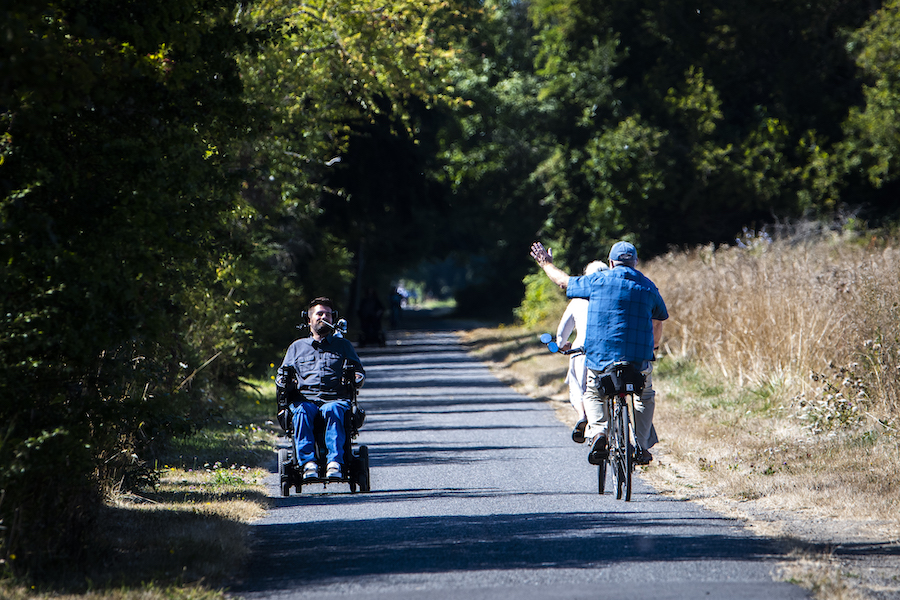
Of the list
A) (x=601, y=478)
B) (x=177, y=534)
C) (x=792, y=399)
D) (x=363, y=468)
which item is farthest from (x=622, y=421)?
(x=792, y=399)

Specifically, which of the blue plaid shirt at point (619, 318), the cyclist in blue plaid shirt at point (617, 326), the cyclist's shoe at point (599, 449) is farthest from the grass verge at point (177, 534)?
the blue plaid shirt at point (619, 318)

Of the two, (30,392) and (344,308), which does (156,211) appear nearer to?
(30,392)

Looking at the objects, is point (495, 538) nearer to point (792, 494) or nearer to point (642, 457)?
point (642, 457)

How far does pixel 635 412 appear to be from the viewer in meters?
9.32

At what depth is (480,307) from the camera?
66375 millimetres

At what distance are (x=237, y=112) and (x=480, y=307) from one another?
59395 millimetres

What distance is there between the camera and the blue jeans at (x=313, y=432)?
8914mm

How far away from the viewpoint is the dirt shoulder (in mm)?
6355

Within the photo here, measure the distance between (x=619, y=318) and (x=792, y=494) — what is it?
75.7 inches

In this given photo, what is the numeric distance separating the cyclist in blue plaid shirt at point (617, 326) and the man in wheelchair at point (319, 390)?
6.17 ft

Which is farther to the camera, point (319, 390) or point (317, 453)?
Answer: point (319, 390)

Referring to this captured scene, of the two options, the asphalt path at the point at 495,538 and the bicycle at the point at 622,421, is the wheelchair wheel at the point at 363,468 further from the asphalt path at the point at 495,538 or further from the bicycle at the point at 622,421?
the bicycle at the point at 622,421

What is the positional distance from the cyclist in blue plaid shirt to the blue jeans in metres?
2.00

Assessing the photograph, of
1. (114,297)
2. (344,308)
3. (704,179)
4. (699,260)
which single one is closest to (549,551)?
(114,297)
